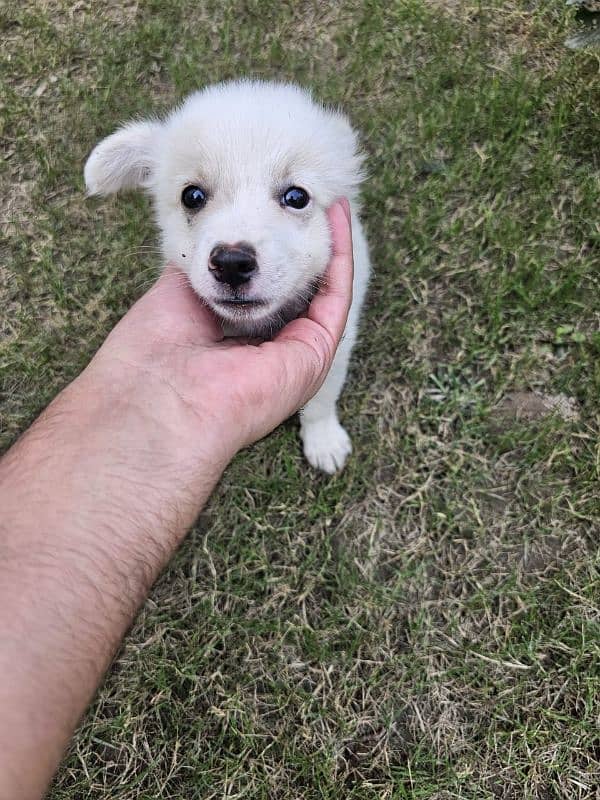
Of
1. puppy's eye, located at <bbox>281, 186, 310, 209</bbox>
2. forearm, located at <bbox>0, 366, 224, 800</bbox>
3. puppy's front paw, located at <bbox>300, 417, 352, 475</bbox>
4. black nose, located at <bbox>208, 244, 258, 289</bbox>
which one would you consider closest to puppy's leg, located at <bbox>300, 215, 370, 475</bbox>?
puppy's front paw, located at <bbox>300, 417, 352, 475</bbox>

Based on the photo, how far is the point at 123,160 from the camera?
8.22 ft

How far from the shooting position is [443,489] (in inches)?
117

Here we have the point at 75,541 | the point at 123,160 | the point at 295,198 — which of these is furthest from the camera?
the point at 123,160

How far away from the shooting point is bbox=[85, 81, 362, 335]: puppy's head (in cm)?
201

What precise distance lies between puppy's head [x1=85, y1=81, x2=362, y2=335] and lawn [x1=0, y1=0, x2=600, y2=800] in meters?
0.98

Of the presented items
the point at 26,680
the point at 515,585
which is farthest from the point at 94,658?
the point at 515,585

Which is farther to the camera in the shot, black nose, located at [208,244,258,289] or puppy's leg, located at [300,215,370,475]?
puppy's leg, located at [300,215,370,475]

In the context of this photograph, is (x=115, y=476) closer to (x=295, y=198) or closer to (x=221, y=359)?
(x=221, y=359)

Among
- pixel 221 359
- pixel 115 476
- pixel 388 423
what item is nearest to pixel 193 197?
pixel 221 359

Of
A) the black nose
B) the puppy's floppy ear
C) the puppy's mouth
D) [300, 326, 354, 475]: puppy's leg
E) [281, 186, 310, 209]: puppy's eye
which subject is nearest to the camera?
the black nose

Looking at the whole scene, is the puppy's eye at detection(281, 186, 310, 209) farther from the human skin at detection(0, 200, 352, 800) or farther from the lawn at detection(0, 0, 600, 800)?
the lawn at detection(0, 0, 600, 800)

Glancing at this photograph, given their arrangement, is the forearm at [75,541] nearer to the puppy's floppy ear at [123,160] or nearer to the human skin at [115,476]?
the human skin at [115,476]

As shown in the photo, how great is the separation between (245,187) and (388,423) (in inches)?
57.3

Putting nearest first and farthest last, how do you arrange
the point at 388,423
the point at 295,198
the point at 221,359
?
the point at 221,359
the point at 295,198
the point at 388,423
